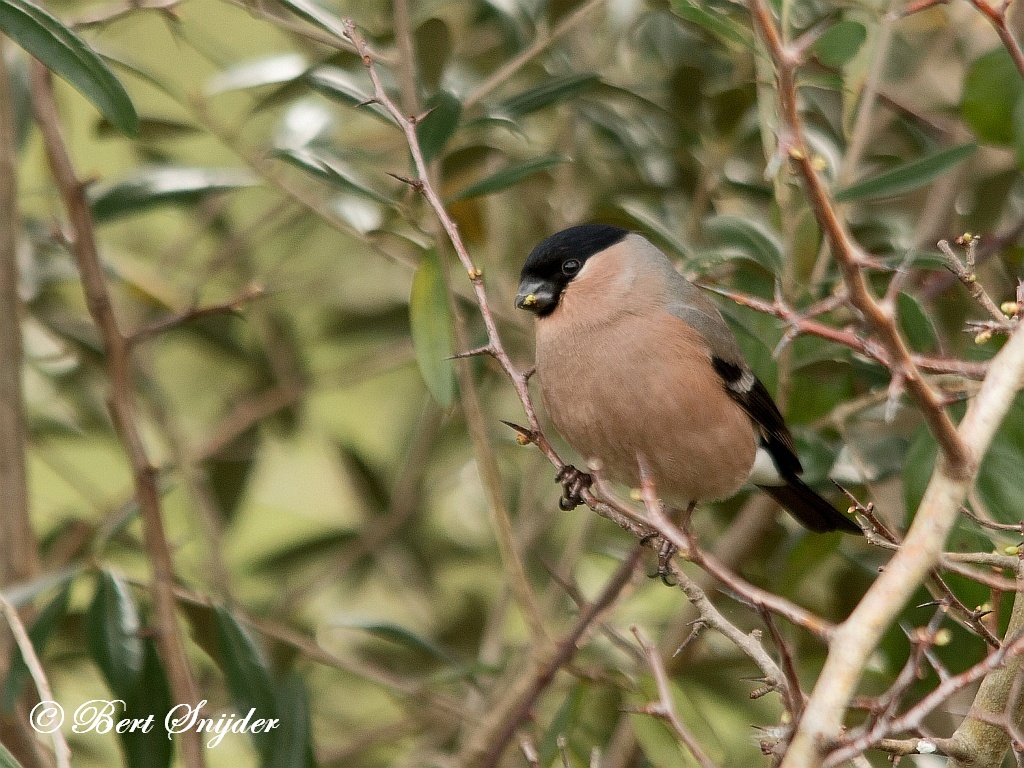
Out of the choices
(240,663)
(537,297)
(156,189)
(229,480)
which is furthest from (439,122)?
(229,480)

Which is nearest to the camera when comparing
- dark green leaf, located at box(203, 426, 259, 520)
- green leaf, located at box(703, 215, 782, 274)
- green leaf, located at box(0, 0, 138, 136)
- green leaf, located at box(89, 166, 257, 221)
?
green leaf, located at box(0, 0, 138, 136)

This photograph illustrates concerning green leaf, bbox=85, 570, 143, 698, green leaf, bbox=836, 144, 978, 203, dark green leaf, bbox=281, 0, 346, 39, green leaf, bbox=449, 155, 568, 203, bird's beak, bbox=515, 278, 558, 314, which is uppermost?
dark green leaf, bbox=281, 0, 346, 39

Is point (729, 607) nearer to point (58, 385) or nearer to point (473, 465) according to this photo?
point (473, 465)

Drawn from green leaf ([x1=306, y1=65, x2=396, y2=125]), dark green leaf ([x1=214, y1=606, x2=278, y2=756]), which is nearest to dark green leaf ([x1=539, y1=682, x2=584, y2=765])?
dark green leaf ([x1=214, y1=606, x2=278, y2=756])

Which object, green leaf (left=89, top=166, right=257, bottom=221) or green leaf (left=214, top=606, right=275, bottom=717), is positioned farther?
green leaf (left=89, top=166, right=257, bottom=221)

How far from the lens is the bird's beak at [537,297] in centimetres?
315

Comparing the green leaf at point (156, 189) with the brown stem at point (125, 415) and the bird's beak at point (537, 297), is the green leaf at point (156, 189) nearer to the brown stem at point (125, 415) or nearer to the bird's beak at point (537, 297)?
the brown stem at point (125, 415)

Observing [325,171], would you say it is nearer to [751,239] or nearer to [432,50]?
[432,50]

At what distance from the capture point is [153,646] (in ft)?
9.23

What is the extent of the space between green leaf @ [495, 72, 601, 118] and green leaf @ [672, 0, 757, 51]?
1.48 feet

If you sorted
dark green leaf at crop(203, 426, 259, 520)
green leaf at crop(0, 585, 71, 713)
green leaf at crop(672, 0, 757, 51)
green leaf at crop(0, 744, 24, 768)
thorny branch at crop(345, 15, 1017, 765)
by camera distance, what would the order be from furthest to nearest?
dark green leaf at crop(203, 426, 259, 520) → green leaf at crop(0, 585, 71, 713) → green leaf at crop(672, 0, 757, 51) → green leaf at crop(0, 744, 24, 768) → thorny branch at crop(345, 15, 1017, 765)

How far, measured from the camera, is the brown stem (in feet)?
8.89

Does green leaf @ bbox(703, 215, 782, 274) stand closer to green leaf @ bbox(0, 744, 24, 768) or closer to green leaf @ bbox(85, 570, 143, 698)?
green leaf @ bbox(85, 570, 143, 698)

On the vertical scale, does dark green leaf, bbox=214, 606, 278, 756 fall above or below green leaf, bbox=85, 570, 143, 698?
below
